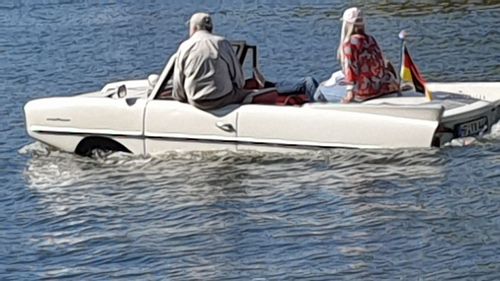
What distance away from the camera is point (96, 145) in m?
13.3

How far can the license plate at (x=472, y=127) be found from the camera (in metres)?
12.0

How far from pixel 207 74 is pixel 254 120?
2.79 feet

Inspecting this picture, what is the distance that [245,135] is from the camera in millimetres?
12273

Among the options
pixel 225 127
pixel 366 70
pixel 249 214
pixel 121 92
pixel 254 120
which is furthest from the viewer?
pixel 121 92

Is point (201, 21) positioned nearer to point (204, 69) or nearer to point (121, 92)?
point (204, 69)

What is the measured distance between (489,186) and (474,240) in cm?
162

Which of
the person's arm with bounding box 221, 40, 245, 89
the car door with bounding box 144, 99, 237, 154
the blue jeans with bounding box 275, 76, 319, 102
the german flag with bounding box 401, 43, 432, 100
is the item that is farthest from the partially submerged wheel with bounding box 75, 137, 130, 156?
the german flag with bounding box 401, 43, 432, 100

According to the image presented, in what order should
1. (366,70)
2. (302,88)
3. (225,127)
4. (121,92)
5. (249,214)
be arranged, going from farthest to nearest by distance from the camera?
(121,92), (302,88), (366,70), (225,127), (249,214)

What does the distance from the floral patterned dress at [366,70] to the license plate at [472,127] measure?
94 centimetres

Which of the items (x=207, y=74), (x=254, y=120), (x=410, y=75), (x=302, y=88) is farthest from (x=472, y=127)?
(x=207, y=74)

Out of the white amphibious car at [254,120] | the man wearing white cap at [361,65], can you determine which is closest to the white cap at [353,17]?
the man wearing white cap at [361,65]

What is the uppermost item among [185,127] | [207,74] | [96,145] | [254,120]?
[207,74]

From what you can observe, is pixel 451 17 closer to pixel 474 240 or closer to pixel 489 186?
pixel 489 186

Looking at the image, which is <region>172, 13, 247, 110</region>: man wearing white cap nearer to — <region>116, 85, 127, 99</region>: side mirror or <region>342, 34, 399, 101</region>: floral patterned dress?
<region>116, 85, 127, 99</region>: side mirror
